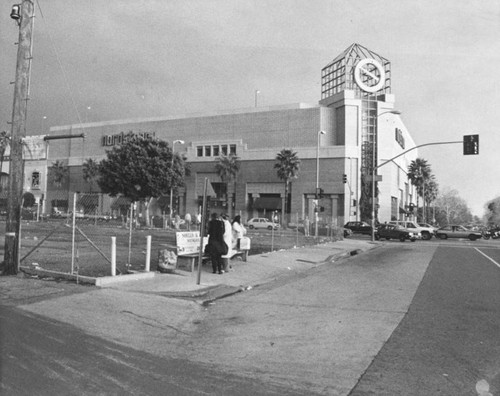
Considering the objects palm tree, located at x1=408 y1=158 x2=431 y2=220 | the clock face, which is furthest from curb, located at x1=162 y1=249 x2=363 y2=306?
palm tree, located at x1=408 y1=158 x2=431 y2=220

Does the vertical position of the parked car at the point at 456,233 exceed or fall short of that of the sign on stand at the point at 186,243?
it falls short

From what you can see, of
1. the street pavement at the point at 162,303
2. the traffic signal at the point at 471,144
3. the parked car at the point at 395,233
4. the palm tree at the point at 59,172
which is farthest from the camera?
the palm tree at the point at 59,172

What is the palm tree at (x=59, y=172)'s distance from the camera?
281 ft

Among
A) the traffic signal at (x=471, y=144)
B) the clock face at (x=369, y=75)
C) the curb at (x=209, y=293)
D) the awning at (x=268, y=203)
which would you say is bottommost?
the curb at (x=209, y=293)

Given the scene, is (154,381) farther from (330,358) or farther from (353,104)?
(353,104)

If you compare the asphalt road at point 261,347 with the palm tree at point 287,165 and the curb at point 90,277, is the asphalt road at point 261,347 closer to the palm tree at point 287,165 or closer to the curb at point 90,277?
the curb at point 90,277

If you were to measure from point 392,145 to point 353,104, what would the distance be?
1097 cm

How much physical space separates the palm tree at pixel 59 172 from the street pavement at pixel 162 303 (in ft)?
263

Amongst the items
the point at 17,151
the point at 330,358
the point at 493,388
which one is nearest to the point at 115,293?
the point at 17,151

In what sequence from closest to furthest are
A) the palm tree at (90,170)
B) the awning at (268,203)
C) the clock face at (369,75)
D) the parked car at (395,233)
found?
the parked car at (395,233), the clock face at (369,75), the awning at (268,203), the palm tree at (90,170)

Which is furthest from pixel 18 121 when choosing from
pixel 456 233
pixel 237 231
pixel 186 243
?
pixel 456 233

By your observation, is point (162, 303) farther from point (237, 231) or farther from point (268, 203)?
point (268, 203)

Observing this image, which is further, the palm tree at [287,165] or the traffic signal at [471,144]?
the palm tree at [287,165]

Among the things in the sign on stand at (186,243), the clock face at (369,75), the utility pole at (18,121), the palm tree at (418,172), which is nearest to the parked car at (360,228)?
the clock face at (369,75)
